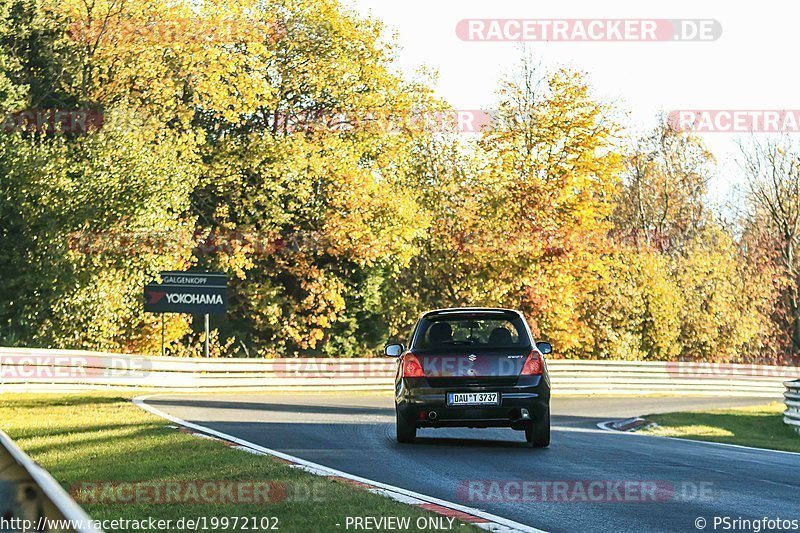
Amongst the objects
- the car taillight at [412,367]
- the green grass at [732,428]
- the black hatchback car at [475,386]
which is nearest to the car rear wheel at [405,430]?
the black hatchback car at [475,386]

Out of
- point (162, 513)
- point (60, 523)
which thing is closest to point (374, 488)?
point (162, 513)

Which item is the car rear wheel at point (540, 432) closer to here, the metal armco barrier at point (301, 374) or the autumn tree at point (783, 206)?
the metal armco barrier at point (301, 374)

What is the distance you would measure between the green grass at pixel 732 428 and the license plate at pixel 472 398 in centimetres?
769

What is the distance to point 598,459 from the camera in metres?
12.5

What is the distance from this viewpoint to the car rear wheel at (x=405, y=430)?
1380 centimetres

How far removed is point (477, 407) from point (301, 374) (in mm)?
20039

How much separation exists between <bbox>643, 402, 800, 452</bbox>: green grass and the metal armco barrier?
23.9 feet

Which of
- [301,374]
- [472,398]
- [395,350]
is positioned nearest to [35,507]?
[472,398]

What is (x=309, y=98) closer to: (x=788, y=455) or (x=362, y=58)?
(x=362, y=58)

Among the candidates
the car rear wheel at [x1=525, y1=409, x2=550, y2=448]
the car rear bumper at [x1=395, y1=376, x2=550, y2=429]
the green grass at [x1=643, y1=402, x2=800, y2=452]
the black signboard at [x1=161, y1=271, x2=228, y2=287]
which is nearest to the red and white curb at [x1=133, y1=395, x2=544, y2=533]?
the car rear bumper at [x1=395, y1=376, x2=550, y2=429]

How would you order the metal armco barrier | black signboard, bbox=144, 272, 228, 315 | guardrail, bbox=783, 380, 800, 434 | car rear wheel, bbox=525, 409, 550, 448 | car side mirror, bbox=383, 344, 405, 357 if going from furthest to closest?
1. black signboard, bbox=144, 272, 228, 315
2. the metal armco barrier
3. guardrail, bbox=783, 380, 800, 434
4. car side mirror, bbox=383, 344, 405, 357
5. car rear wheel, bbox=525, 409, 550, 448

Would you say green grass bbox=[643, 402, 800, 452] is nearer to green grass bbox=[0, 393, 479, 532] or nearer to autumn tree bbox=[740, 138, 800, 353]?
green grass bbox=[0, 393, 479, 532]

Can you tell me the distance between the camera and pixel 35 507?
239cm

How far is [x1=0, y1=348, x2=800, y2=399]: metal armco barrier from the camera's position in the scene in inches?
1017
